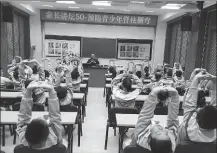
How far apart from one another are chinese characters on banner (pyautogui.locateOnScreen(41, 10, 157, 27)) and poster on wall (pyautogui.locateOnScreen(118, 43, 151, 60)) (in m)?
1.32

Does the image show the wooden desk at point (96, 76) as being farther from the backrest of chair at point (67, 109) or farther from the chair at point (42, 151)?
the chair at point (42, 151)

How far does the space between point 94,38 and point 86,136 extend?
19.1ft

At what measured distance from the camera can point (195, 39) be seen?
5.40 meters

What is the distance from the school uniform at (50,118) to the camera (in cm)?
133

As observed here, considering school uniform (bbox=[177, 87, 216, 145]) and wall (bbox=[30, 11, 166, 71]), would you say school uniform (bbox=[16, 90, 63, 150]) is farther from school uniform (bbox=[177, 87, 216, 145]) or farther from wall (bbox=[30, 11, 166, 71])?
wall (bbox=[30, 11, 166, 71])

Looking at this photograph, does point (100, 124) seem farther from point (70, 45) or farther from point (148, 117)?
point (70, 45)

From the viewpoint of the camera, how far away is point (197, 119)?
4.78 feet

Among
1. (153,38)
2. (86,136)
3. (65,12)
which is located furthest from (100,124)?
(153,38)

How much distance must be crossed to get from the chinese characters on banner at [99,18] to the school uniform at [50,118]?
21.3 feet

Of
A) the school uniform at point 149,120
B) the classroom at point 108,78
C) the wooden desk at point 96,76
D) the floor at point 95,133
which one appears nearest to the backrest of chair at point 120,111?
the classroom at point 108,78

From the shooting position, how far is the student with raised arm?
1.25 m

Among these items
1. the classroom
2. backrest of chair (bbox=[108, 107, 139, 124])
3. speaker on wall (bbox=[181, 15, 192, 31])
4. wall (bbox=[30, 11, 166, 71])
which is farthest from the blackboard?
backrest of chair (bbox=[108, 107, 139, 124])

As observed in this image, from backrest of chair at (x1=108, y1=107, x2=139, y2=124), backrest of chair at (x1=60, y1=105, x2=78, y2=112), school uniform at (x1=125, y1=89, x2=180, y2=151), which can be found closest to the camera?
school uniform at (x1=125, y1=89, x2=180, y2=151)

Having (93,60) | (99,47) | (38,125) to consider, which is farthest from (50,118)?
(99,47)
